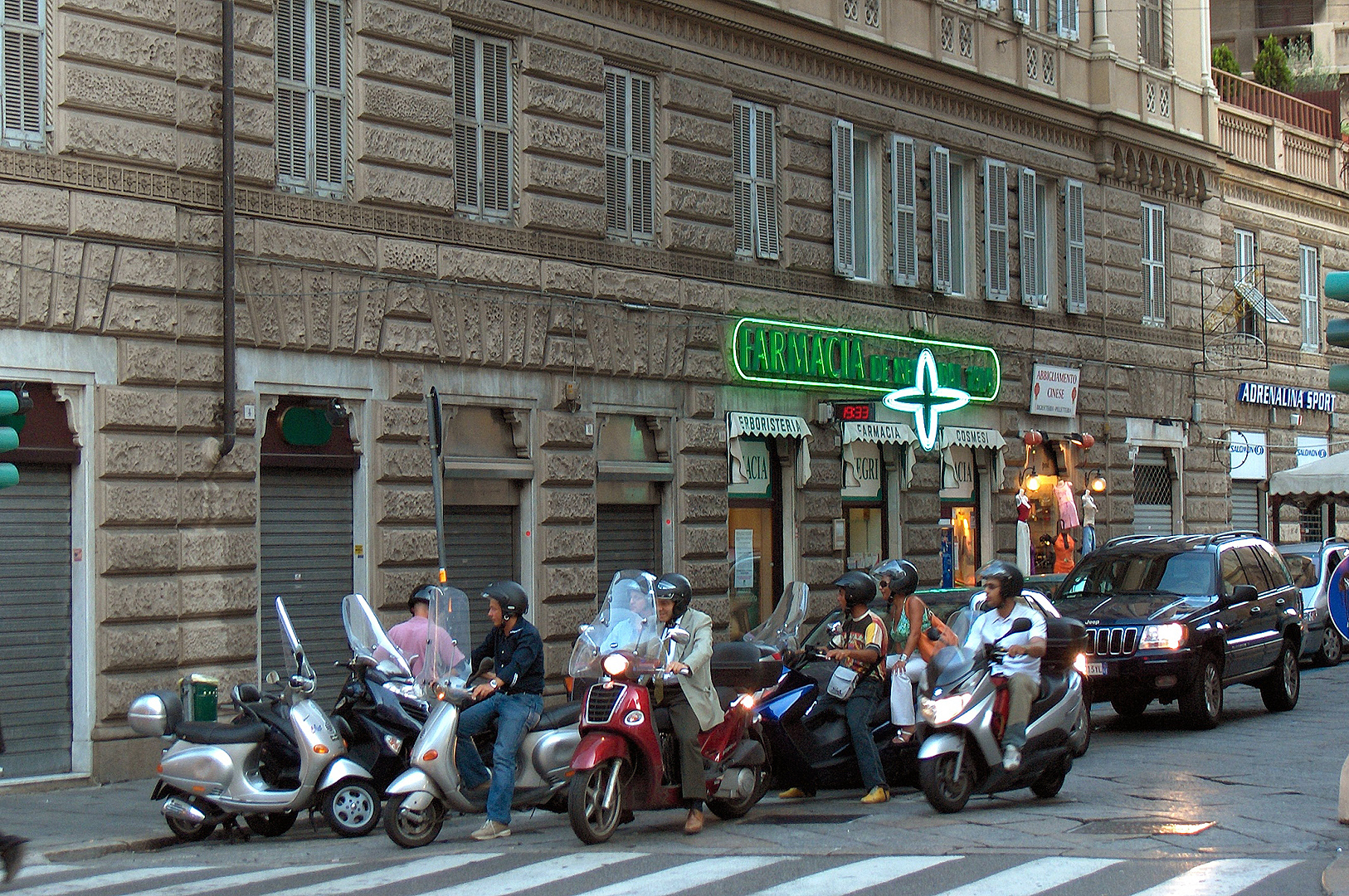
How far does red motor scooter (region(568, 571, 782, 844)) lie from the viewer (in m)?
10.5

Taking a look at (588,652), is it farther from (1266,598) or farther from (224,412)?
(1266,598)

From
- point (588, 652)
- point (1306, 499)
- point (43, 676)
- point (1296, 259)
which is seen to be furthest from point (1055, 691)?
point (1296, 259)

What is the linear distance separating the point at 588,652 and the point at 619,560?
8821mm

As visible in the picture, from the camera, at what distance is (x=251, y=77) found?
618 inches

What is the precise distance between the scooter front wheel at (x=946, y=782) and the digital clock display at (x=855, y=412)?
11.2 meters

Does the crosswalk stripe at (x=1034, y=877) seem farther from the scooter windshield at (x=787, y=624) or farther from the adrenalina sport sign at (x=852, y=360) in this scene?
the adrenalina sport sign at (x=852, y=360)

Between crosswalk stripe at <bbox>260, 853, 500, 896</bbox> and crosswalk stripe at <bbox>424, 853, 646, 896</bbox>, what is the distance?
0.42 m

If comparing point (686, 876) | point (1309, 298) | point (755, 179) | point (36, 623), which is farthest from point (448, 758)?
point (1309, 298)

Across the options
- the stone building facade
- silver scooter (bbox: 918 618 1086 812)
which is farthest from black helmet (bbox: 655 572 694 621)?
the stone building facade

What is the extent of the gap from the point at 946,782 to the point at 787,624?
2.08 m

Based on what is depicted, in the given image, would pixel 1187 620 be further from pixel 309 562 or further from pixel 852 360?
pixel 309 562

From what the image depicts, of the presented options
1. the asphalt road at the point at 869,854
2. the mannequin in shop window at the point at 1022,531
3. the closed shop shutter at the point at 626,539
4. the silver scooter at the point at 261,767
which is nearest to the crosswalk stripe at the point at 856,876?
the asphalt road at the point at 869,854

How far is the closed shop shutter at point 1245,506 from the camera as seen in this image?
107 ft

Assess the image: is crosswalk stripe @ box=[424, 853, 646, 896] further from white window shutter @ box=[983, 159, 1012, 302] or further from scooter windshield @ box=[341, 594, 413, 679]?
white window shutter @ box=[983, 159, 1012, 302]
